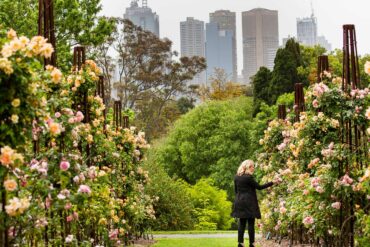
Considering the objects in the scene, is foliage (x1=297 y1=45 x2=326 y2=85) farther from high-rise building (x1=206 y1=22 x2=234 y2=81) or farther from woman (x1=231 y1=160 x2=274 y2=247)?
high-rise building (x1=206 y1=22 x2=234 y2=81)

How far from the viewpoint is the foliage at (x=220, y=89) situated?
45131 millimetres

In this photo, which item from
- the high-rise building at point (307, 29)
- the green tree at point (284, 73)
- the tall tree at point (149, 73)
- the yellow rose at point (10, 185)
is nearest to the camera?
the yellow rose at point (10, 185)

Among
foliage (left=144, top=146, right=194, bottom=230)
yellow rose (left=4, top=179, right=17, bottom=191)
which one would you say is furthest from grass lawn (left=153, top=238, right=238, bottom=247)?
yellow rose (left=4, top=179, right=17, bottom=191)

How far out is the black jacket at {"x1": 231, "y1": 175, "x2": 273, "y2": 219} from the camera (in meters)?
9.99

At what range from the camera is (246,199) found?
32.9 feet

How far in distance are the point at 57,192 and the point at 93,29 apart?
17.5m

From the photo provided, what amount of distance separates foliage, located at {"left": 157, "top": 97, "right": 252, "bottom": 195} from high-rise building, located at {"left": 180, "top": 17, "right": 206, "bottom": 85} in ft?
300

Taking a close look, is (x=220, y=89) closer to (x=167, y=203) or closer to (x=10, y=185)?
(x=167, y=203)

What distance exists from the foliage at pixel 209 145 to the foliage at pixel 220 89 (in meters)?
8.40

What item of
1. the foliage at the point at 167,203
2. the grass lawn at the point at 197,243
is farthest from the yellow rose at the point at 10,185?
the foliage at the point at 167,203

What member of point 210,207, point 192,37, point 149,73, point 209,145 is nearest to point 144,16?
point 192,37

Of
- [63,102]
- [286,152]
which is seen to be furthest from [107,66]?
[63,102]

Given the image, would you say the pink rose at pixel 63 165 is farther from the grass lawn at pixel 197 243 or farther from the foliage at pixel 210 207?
the foliage at pixel 210 207

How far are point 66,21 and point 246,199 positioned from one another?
13.0 metres
